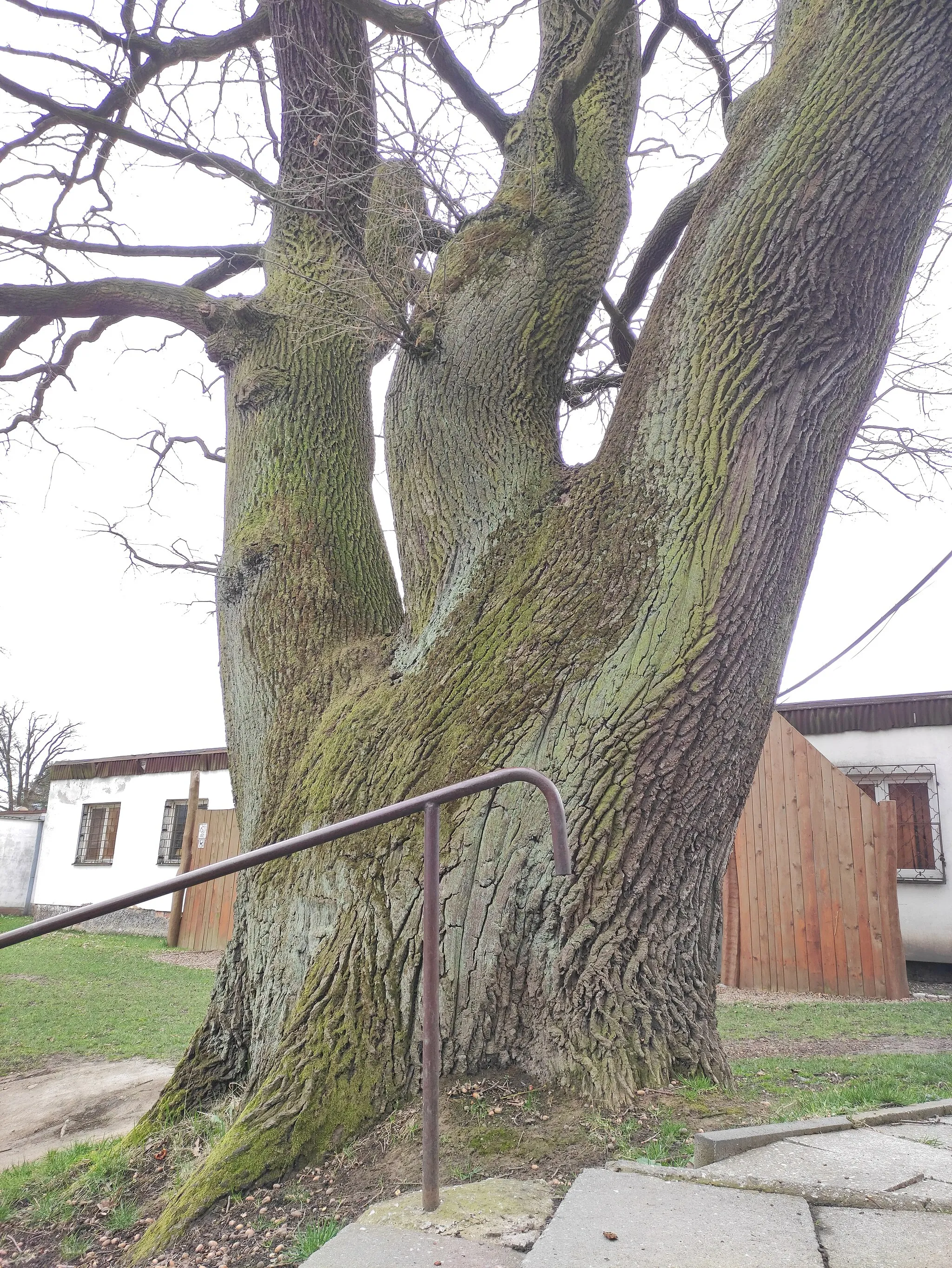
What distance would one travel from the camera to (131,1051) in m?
5.58

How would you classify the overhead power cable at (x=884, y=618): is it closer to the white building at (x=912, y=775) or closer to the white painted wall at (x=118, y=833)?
the white building at (x=912, y=775)

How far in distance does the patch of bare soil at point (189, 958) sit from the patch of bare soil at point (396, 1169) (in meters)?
7.65

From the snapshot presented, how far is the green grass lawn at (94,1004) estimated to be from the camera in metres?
5.77

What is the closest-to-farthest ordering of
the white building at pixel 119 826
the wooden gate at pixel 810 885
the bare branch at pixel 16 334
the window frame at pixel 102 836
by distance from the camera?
the bare branch at pixel 16 334
the wooden gate at pixel 810 885
the white building at pixel 119 826
the window frame at pixel 102 836

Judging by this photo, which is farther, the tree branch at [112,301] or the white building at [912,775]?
the white building at [912,775]

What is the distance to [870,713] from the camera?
30.3ft

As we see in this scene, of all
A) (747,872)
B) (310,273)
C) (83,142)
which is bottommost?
(747,872)

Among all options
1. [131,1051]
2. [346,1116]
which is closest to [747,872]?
[131,1051]

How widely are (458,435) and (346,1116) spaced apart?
2.40m

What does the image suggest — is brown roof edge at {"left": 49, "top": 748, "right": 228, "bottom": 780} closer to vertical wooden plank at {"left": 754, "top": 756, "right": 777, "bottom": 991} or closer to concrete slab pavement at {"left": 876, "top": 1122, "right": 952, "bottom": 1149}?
vertical wooden plank at {"left": 754, "top": 756, "right": 777, "bottom": 991}

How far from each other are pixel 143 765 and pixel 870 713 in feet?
38.3

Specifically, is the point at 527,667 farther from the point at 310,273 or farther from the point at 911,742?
the point at 911,742

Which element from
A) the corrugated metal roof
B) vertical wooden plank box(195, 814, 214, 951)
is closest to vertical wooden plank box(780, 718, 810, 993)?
the corrugated metal roof

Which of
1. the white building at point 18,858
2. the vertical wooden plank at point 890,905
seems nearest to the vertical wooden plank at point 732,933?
the vertical wooden plank at point 890,905
